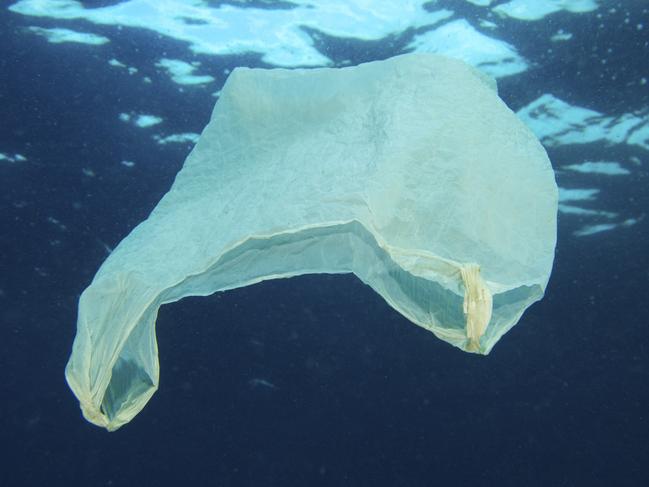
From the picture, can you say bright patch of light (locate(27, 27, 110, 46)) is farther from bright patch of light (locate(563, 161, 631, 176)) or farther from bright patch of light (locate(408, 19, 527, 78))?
bright patch of light (locate(563, 161, 631, 176))

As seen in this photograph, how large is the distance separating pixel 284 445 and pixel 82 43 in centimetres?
1784

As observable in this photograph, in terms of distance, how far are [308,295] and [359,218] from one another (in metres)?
12.1

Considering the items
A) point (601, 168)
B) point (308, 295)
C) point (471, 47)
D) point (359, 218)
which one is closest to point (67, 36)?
point (471, 47)

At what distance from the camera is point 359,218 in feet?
8.32

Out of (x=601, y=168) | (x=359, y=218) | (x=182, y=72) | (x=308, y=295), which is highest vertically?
(x=359, y=218)

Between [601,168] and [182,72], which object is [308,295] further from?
[182,72]

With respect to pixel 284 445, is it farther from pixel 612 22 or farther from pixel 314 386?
pixel 612 22

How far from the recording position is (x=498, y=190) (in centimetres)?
299

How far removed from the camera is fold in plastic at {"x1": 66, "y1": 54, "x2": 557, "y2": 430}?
2666 mm

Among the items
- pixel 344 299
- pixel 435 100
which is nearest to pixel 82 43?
pixel 435 100

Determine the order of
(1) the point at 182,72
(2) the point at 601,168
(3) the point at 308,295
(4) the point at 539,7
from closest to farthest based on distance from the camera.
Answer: (4) the point at 539,7 → (1) the point at 182,72 → (2) the point at 601,168 → (3) the point at 308,295

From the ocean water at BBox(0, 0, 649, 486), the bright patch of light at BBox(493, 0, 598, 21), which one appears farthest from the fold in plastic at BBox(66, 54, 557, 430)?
the ocean water at BBox(0, 0, 649, 486)

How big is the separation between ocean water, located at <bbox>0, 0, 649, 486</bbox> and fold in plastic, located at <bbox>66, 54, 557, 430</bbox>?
373 cm

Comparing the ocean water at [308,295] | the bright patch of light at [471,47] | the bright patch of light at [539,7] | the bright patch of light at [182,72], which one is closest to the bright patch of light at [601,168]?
the ocean water at [308,295]
